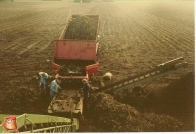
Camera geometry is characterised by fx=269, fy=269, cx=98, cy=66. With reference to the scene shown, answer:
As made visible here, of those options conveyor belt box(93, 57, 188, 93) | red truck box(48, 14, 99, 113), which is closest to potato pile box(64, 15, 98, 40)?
red truck box(48, 14, 99, 113)

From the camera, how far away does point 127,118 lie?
682cm

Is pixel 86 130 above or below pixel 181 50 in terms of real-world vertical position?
below

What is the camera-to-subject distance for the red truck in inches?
281

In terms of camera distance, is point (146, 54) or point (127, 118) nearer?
point (127, 118)

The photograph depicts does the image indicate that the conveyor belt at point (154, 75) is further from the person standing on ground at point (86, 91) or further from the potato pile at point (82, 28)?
the potato pile at point (82, 28)

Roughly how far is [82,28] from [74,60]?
2.55 meters

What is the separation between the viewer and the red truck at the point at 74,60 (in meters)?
7.14

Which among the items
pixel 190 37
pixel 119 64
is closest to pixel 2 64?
pixel 119 64

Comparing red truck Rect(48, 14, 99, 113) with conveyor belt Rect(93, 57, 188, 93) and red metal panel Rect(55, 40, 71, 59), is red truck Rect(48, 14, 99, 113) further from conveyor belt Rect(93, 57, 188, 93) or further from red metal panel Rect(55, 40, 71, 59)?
conveyor belt Rect(93, 57, 188, 93)

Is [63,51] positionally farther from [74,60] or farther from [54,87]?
[54,87]

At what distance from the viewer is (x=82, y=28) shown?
39.7ft

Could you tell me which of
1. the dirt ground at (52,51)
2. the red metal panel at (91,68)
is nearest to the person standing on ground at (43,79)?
the dirt ground at (52,51)

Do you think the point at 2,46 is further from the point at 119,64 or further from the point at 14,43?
the point at 119,64

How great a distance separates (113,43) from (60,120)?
1059 centimetres
